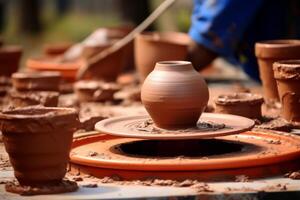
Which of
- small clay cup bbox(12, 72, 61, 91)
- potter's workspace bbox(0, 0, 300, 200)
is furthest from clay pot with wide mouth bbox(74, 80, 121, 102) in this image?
small clay cup bbox(12, 72, 61, 91)

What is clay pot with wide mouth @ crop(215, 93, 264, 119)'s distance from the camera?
16.3ft

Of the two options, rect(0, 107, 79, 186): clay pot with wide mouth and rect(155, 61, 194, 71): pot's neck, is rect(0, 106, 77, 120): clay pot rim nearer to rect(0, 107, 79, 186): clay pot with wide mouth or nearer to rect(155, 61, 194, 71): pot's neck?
rect(0, 107, 79, 186): clay pot with wide mouth

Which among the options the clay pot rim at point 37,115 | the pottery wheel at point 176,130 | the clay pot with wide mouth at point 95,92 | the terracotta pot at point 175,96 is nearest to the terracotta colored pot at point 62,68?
the clay pot with wide mouth at point 95,92

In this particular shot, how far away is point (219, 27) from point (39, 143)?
3576mm

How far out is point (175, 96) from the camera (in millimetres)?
4156

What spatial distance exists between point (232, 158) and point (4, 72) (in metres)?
4.40

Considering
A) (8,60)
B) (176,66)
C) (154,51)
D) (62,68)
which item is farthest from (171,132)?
(8,60)

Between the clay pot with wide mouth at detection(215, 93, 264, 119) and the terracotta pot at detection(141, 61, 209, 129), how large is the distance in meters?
0.76

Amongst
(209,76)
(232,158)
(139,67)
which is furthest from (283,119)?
(209,76)

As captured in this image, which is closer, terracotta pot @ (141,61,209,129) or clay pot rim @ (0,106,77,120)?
clay pot rim @ (0,106,77,120)

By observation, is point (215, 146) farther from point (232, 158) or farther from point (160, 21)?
point (160, 21)

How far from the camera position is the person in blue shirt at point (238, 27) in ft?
22.7

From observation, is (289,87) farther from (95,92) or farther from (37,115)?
(95,92)

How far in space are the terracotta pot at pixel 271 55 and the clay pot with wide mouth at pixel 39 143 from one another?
2.19 metres
